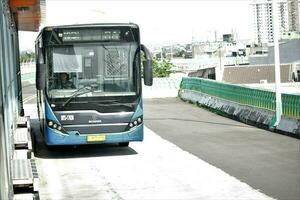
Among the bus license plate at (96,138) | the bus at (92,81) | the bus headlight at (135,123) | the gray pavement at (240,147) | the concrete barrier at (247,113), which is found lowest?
the gray pavement at (240,147)

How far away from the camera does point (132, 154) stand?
1305 centimetres

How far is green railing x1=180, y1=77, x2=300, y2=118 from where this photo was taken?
15.7 metres

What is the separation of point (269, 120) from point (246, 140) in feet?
8.36

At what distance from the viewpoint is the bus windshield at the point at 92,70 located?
475 inches

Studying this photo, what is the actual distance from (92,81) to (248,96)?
8.87 m

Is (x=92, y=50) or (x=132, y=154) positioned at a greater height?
(x=92, y=50)

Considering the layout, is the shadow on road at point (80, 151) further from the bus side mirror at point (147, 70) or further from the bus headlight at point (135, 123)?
the bus side mirror at point (147, 70)

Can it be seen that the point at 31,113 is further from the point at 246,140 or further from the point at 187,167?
the point at 187,167

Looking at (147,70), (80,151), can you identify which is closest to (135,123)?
(147,70)

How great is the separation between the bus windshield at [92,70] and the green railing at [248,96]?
555cm

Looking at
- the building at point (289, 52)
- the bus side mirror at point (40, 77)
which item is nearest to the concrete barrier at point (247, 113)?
the bus side mirror at point (40, 77)

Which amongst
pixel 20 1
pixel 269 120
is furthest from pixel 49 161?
pixel 269 120

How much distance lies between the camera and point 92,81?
12117mm

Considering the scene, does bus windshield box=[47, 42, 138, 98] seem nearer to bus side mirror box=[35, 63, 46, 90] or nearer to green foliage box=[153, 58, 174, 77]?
bus side mirror box=[35, 63, 46, 90]
